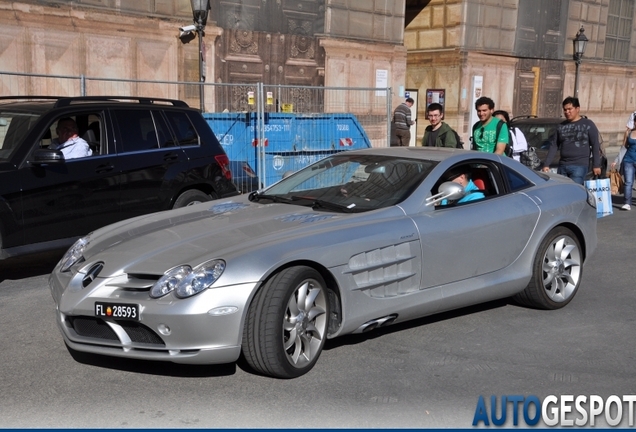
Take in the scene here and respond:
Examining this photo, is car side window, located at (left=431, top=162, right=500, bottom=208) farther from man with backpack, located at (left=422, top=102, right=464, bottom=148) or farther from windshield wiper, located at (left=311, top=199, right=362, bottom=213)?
man with backpack, located at (left=422, top=102, right=464, bottom=148)

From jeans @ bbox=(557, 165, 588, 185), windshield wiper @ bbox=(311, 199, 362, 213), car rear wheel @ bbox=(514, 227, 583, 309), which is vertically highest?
windshield wiper @ bbox=(311, 199, 362, 213)

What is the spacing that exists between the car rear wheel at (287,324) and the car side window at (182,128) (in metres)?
4.42

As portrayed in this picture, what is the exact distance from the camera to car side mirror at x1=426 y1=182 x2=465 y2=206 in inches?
230

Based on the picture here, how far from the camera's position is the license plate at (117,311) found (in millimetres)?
4691

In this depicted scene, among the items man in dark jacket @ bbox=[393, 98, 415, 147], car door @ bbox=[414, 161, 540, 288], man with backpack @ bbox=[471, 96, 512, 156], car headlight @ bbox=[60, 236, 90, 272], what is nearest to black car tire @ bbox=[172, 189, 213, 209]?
car headlight @ bbox=[60, 236, 90, 272]

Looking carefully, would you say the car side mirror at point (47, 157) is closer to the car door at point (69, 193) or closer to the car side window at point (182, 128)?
the car door at point (69, 193)

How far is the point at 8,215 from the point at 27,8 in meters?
8.65

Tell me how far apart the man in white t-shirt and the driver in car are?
12.6 feet

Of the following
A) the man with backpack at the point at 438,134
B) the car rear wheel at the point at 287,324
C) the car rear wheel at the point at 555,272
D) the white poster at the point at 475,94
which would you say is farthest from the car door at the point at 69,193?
the white poster at the point at 475,94

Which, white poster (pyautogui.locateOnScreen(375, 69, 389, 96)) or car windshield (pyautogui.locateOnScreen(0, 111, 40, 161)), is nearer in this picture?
car windshield (pyautogui.locateOnScreen(0, 111, 40, 161))

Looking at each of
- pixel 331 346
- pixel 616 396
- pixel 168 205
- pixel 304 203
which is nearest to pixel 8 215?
pixel 168 205

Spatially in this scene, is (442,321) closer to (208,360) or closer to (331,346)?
(331,346)

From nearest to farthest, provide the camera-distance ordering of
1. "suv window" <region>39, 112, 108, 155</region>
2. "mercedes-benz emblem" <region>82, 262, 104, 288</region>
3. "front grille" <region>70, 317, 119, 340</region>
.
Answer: "front grille" <region>70, 317, 119, 340</region>, "mercedes-benz emblem" <region>82, 262, 104, 288</region>, "suv window" <region>39, 112, 108, 155</region>

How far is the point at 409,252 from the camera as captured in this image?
560cm
